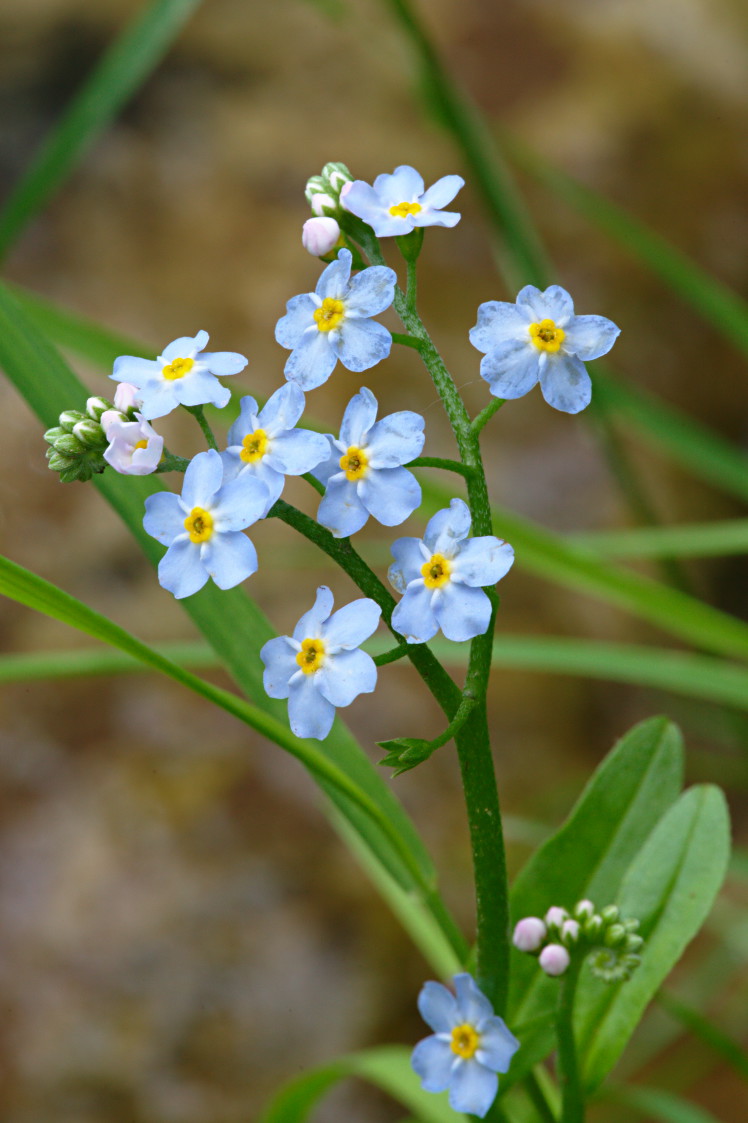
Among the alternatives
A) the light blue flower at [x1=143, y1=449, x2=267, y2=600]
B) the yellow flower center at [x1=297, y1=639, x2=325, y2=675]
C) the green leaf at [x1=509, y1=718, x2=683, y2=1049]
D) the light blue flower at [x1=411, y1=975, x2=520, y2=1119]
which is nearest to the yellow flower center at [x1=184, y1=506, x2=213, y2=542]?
the light blue flower at [x1=143, y1=449, x2=267, y2=600]

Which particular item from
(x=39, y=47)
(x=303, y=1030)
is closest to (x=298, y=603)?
(x=303, y=1030)

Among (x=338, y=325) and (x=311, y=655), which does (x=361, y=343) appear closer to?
(x=338, y=325)

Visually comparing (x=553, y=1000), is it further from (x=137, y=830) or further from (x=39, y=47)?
(x=39, y=47)

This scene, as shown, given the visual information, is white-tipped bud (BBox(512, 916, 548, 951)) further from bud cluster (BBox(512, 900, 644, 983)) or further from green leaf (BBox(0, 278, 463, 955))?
green leaf (BBox(0, 278, 463, 955))

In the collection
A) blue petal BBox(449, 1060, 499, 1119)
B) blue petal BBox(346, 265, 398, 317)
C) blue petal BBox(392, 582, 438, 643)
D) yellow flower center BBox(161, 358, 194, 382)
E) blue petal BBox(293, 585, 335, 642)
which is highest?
blue petal BBox(346, 265, 398, 317)

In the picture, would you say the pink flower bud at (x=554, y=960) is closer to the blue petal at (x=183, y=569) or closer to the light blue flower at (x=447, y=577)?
the light blue flower at (x=447, y=577)
